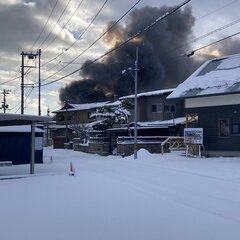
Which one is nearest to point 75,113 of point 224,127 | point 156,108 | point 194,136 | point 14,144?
point 156,108

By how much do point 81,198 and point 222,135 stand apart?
17.7m

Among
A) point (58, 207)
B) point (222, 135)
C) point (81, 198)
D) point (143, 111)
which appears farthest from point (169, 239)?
point (143, 111)

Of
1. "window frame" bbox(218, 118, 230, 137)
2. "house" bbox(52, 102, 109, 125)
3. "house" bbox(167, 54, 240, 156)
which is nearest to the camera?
"house" bbox(167, 54, 240, 156)

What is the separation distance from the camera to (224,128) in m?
28.9

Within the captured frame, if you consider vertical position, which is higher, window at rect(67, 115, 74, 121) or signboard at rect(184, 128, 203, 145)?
window at rect(67, 115, 74, 121)

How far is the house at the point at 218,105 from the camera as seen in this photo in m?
27.8

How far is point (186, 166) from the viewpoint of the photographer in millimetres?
23406

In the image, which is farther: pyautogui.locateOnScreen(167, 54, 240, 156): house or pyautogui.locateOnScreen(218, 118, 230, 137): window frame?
pyautogui.locateOnScreen(218, 118, 230, 137): window frame

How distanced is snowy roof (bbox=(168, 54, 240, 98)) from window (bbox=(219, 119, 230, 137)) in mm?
2290

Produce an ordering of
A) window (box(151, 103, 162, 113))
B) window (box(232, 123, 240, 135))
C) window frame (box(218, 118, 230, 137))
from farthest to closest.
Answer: window (box(151, 103, 162, 113)) → window frame (box(218, 118, 230, 137)) → window (box(232, 123, 240, 135))

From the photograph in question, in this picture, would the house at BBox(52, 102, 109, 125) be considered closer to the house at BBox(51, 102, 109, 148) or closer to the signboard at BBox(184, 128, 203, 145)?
the house at BBox(51, 102, 109, 148)

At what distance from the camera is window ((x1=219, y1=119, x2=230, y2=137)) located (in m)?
28.6

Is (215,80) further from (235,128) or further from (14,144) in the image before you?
(14,144)

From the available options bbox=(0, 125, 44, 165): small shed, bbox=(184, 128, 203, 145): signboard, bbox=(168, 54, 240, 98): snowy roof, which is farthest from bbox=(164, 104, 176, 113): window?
bbox=(0, 125, 44, 165): small shed
